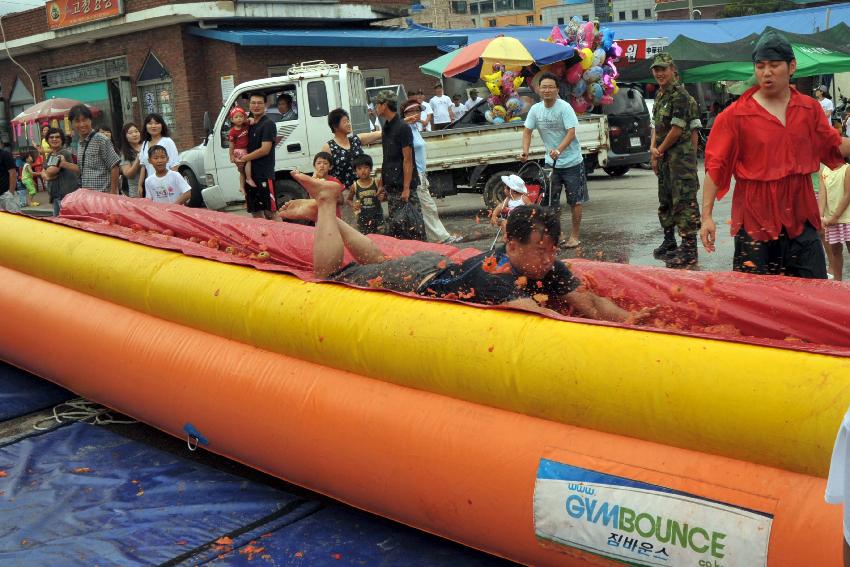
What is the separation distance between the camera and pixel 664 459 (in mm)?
2643

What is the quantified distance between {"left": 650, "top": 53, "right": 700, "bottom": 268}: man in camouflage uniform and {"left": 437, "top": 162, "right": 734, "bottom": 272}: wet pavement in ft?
0.90

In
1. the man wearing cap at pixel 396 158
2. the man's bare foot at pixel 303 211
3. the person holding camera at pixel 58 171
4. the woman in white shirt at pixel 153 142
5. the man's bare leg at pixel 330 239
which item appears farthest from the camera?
the person holding camera at pixel 58 171

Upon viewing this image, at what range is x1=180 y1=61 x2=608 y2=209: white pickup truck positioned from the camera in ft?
38.0

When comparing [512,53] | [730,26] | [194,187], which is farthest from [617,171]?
[730,26]

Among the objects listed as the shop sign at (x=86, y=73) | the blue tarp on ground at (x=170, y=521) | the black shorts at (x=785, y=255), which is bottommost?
the blue tarp on ground at (x=170, y=521)

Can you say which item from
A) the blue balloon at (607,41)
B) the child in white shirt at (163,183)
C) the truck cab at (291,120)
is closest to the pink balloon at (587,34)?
the blue balloon at (607,41)

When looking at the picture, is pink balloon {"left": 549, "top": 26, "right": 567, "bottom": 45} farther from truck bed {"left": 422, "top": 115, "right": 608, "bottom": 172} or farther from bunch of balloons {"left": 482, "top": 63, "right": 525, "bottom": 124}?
truck bed {"left": 422, "top": 115, "right": 608, "bottom": 172}

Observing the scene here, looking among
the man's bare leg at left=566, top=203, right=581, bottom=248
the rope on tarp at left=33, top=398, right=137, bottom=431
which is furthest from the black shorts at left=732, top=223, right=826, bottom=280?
the man's bare leg at left=566, top=203, right=581, bottom=248

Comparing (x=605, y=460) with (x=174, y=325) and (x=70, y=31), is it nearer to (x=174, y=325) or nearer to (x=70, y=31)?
(x=174, y=325)

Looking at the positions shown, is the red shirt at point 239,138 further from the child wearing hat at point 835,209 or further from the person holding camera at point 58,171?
the child wearing hat at point 835,209

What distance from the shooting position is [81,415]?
5.20 m

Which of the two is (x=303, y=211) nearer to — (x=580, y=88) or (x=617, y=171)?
(x=580, y=88)

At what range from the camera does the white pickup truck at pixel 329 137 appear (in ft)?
38.0

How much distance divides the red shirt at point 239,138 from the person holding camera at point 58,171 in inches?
61.1
